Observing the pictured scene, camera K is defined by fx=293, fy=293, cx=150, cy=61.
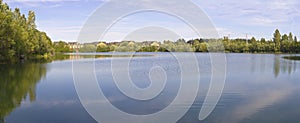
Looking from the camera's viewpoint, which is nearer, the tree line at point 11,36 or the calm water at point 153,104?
the calm water at point 153,104

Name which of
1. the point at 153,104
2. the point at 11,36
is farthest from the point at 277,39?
the point at 153,104

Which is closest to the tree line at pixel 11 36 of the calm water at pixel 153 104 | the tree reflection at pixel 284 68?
the calm water at pixel 153 104

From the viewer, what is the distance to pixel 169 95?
12.5 meters

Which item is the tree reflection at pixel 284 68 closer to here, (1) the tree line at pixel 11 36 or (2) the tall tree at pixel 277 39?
(1) the tree line at pixel 11 36

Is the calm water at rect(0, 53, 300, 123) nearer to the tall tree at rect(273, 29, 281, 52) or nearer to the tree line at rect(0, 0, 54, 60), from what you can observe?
the tree line at rect(0, 0, 54, 60)

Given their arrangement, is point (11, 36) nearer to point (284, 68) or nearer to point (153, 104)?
point (153, 104)

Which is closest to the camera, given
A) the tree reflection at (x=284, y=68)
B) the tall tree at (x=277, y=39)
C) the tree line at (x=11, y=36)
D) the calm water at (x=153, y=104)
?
the calm water at (x=153, y=104)

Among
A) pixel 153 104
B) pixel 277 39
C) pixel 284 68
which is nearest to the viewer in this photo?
pixel 153 104

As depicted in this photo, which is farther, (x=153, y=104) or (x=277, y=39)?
(x=277, y=39)

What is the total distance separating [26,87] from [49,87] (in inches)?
44.3

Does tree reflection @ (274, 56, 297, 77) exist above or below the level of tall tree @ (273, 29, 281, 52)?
below

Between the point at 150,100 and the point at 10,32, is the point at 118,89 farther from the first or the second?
the point at 10,32

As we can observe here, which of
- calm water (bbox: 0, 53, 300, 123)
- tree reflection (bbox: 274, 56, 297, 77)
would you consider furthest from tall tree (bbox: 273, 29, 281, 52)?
calm water (bbox: 0, 53, 300, 123)

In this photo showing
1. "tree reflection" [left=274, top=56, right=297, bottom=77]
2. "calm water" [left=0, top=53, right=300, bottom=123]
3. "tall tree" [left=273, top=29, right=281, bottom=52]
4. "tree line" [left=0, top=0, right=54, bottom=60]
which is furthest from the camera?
"tall tree" [left=273, top=29, right=281, bottom=52]
